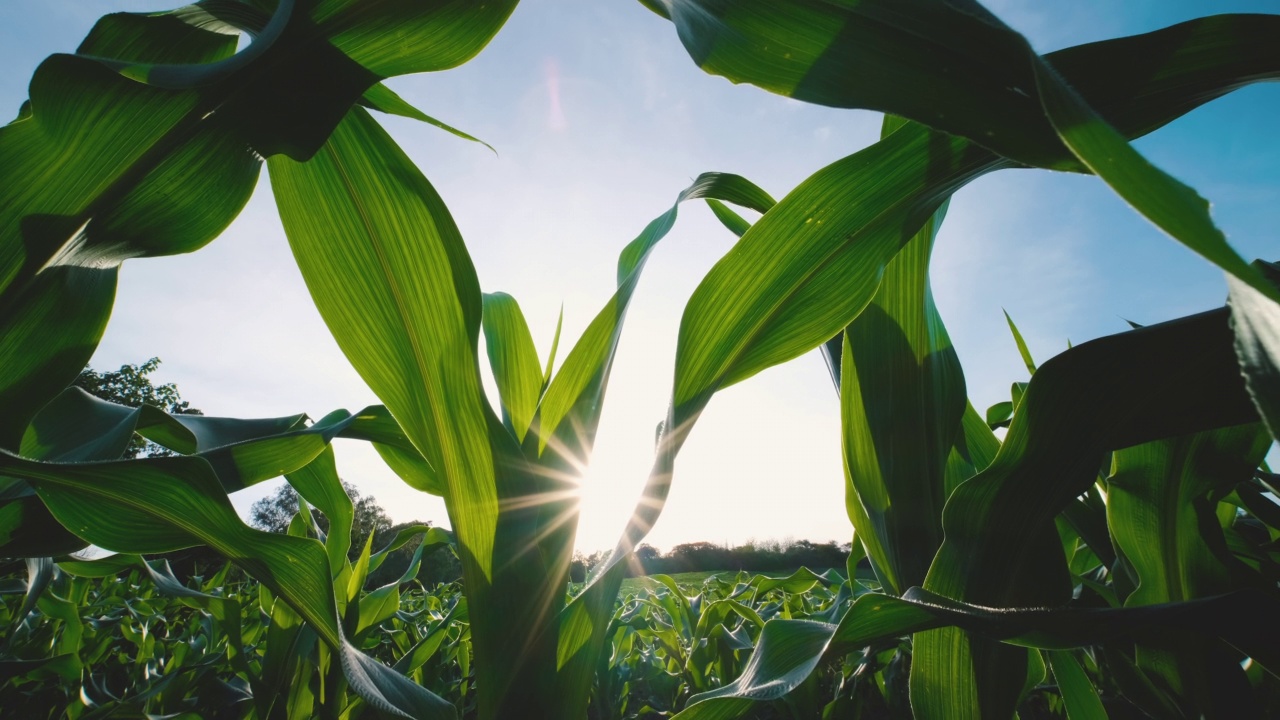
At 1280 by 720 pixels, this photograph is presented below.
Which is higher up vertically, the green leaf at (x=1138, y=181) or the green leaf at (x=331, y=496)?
the green leaf at (x=1138, y=181)

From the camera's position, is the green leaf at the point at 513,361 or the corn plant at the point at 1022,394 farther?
the green leaf at the point at 513,361

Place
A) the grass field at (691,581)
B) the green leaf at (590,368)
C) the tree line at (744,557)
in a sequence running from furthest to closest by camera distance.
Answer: the tree line at (744,557) < the grass field at (691,581) < the green leaf at (590,368)

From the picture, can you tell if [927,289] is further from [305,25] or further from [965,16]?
[305,25]

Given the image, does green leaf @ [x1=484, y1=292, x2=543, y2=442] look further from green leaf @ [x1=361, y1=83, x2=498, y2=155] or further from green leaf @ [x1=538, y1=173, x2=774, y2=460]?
green leaf @ [x1=361, y1=83, x2=498, y2=155]

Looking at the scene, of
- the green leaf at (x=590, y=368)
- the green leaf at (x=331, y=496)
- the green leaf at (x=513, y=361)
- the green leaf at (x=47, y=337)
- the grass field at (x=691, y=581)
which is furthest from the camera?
the grass field at (x=691, y=581)

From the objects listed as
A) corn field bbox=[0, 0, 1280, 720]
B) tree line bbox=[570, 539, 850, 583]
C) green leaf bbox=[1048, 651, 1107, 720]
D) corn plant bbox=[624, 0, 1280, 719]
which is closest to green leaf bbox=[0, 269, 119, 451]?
corn field bbox=[0, 0, 1280, 720]

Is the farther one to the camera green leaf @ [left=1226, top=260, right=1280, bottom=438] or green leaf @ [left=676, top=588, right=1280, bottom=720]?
green leaf @ [left=676, top=588, right=1280, bottom=720]

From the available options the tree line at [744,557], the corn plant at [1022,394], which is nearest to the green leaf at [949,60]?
the corn plant at [1022,394]

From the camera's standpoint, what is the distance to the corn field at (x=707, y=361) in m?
0.30

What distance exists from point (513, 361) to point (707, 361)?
0.93ft

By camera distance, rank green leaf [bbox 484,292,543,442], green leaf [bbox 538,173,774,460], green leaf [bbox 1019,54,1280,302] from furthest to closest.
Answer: green leaf [bbox 484,292,543,442]
green leaf [bbox 538,173,774,460]
green leaf [bbox 1019,54,1280,302]

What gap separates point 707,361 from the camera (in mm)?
499

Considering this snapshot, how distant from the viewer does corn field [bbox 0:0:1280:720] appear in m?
0.30

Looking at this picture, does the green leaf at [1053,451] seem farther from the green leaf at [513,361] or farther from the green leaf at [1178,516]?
the green leaf at [513,361]
